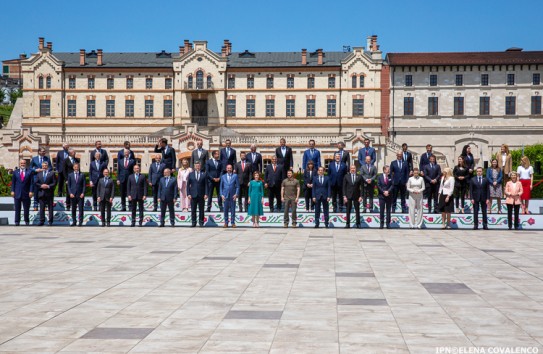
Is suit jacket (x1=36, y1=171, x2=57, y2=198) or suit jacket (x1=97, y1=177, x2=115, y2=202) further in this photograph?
suit jacket (x1=36, y1=171, x2=57, y2=198)

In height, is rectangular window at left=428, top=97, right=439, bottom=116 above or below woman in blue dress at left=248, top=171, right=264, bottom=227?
above

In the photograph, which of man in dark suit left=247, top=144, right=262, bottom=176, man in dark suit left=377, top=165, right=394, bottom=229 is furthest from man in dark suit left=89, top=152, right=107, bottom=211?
man in dark suit left=377, top=165, right=394, bottom=229

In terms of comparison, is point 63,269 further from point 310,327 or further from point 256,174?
point 256,174

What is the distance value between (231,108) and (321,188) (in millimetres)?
51885

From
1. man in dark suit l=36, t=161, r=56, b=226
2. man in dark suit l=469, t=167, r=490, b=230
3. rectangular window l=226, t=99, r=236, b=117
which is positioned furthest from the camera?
rectangular window l=226, t=99, r=236, b=117

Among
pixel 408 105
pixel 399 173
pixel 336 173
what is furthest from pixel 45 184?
pixel 408 105

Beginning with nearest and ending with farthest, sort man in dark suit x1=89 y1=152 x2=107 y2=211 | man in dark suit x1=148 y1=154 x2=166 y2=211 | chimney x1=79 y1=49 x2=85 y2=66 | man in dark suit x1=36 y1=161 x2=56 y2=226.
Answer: man in dark suit x1=36 y1=161 x2=56 y2=226, man in dark suit x1=148 y1=154 x2=166 y2=211, man in dark suit x1=89 y1=152 x2=107 y2=211, chimney x1=79 y1=49 x2=85 y2=66

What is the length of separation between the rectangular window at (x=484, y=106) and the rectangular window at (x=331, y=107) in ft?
48.7

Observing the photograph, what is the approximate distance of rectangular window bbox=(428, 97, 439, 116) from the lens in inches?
2694

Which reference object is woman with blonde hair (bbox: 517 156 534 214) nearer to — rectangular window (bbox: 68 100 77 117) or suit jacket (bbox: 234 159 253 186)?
suit jacket (bbox: 234 159 253 186)

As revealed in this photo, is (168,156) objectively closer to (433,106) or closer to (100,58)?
(433,106)

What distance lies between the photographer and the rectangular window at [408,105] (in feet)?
226

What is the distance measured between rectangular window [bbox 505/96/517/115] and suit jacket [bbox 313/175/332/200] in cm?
5237

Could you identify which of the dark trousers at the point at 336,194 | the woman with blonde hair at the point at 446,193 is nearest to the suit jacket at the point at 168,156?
the dark trousers at the point at 336,194
